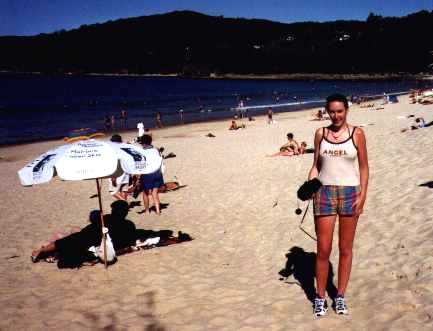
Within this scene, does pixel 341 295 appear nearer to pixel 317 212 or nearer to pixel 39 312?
pixel 317 212

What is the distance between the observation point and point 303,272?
16.7 ft

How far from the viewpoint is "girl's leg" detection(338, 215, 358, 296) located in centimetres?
353

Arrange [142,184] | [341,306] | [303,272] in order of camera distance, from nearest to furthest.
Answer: [341,306] → [303,272] → [142,184]

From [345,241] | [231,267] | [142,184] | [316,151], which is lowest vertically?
[231,267]

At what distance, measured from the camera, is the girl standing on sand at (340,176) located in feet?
11.3

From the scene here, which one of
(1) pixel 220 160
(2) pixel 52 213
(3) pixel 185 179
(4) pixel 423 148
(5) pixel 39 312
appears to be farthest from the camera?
(1) pixel 220 160

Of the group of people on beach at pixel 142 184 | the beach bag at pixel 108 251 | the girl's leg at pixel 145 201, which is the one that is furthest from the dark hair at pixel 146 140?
the beach bag at pixel 108 251

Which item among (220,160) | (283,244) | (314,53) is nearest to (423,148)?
(283,244)

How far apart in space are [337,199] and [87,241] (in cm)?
400

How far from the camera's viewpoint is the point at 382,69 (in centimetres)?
15788

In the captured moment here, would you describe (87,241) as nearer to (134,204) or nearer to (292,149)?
(134,204)

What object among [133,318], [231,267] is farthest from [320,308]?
[133,318]

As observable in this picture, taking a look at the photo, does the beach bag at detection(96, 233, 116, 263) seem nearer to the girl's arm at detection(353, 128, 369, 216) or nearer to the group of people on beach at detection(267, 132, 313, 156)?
the girl's arm at detection(353, 128, 369, 216)

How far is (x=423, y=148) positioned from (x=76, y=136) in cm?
854
